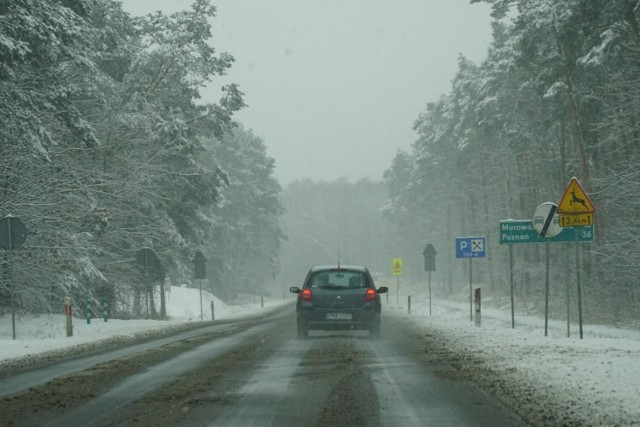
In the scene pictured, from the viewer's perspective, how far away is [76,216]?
25359mm

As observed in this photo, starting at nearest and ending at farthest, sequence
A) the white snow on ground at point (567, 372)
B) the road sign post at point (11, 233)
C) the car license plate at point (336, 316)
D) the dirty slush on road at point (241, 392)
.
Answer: the dirty slush on road at point (241, 392) → the white snow on ground at point (567, 372) → the car license plate at point (336, 316) → the road sign post at point (11, 233)

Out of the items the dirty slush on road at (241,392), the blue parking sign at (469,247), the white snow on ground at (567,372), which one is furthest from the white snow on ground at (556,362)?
the blue parking sign at (469,247)

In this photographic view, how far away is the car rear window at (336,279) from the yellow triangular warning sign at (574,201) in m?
5.01

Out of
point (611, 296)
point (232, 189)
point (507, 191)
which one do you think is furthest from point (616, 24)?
point (232, 189)

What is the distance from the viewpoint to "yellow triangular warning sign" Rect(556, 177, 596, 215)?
53.9ft

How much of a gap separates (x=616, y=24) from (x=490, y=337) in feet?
40.0

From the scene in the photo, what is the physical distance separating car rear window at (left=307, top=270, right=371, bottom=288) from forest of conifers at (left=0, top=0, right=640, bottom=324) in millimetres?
4963

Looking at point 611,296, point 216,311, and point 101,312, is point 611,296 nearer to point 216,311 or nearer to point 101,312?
point 101,312

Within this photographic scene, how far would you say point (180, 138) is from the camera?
118 ft

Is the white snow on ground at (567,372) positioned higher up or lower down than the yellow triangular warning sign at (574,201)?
lower down

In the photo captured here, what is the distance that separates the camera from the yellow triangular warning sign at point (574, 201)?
1644 cm

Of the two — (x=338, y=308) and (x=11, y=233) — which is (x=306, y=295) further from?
(x=11, y=233)

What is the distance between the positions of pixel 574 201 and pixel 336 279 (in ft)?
19.3

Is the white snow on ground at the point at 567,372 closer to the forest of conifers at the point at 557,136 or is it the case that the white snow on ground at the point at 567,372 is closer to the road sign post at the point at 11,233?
the forest of conifers at the point at 557,136
